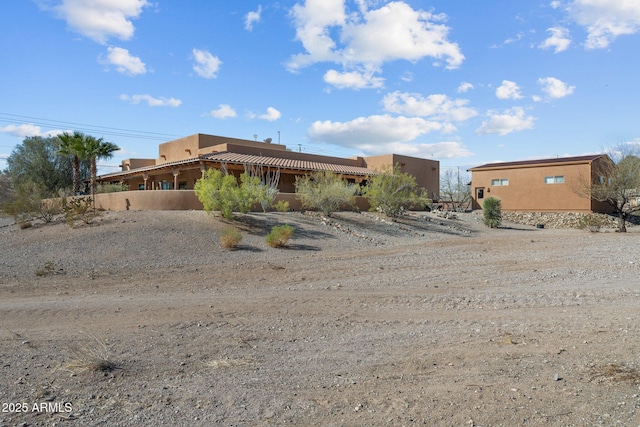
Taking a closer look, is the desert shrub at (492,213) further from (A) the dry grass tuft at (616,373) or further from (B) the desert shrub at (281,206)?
(A) the dry grass tuft at (616,373)

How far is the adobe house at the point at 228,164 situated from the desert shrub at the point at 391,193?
4.94 feet

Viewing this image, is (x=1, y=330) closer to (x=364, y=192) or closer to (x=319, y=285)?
(x=319, y=285)

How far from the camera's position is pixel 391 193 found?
96.8 feet

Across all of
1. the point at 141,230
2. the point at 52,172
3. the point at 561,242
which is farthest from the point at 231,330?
the point at 52,172

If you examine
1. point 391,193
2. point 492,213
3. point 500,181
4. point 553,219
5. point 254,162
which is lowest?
point 553,219

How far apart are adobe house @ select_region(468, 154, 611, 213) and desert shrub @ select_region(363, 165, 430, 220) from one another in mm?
14962

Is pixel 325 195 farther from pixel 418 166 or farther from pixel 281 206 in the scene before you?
pixel 418 166

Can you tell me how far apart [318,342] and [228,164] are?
24720 millimetres

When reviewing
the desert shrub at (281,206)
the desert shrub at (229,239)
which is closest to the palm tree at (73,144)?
the desert shrub at (281,206)

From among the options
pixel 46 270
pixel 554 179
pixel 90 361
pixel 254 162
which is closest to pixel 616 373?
pixel 90 361

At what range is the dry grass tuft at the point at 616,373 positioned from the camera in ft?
16.1

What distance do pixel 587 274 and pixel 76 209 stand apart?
20343 millimetres

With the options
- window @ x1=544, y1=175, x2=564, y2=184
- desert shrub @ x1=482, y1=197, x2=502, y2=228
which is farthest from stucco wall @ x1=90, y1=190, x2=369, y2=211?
window @ x1=544, y1=175, x2=564, y2=184

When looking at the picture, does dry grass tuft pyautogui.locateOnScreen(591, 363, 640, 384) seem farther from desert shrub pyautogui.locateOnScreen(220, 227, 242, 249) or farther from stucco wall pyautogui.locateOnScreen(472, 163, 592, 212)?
stucco wall pyautogui.locateOnScreen(472, 163, 592, 212)
